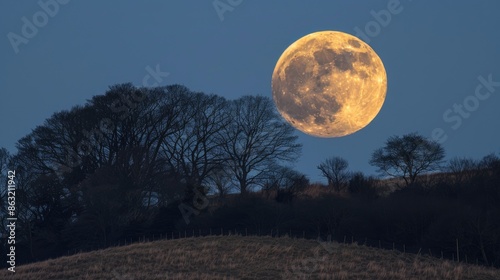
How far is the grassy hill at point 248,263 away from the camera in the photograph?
34.9 m

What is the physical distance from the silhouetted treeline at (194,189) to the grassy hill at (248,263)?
823 centimetres

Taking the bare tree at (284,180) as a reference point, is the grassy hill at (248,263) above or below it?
below

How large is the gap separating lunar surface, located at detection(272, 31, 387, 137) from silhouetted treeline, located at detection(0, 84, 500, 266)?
20.6 metres

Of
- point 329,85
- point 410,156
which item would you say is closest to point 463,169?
point 410,156

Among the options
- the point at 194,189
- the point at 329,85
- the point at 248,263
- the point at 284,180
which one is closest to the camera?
the point at 329,85

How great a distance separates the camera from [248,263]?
123 feet

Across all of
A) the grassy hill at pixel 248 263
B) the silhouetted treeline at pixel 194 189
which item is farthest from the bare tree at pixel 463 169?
the grassy hill at pixel 248 263

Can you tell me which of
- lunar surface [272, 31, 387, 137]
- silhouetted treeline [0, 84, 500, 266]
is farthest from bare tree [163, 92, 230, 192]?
lunar surface [272, 31, 387, 137]

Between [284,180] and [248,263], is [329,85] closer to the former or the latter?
[248,263]

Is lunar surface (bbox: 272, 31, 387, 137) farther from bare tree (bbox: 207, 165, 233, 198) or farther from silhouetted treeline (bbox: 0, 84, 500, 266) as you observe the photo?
bare tree (bbox: 207, 165, 233, 198)

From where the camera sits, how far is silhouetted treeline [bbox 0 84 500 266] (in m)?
51.5

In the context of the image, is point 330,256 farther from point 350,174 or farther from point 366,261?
point 350,174

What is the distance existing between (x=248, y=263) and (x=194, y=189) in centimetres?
1853

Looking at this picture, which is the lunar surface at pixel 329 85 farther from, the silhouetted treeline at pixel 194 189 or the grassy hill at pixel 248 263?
the silhouetted treeline at pixel 194 189
